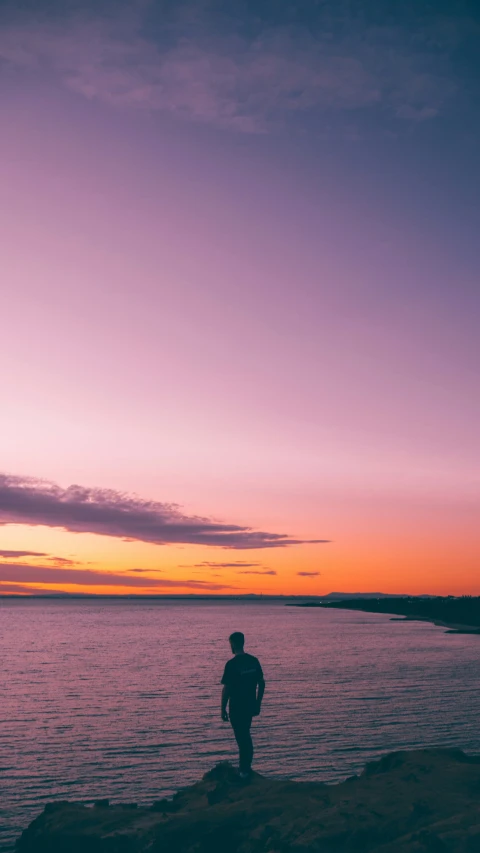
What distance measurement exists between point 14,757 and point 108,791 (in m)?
5.82

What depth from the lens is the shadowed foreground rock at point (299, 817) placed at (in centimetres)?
962

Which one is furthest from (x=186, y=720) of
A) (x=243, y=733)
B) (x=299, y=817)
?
(x=299, y=817)

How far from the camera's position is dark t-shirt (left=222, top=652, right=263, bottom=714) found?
12.5 meters

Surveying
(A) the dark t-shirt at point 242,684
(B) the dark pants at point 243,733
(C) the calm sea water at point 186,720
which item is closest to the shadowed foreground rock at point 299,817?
(B) the dark pants at point 243,733

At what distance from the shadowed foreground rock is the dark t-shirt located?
5.10 ft

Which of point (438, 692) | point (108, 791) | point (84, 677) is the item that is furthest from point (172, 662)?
point (108, 791)

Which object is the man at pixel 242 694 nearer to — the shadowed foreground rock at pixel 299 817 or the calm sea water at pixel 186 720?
the shadowed foreground rock at pixel 299 817

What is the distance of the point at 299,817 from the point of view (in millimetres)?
10734

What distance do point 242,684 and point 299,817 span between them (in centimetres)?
256

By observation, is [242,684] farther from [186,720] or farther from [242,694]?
[186,720]

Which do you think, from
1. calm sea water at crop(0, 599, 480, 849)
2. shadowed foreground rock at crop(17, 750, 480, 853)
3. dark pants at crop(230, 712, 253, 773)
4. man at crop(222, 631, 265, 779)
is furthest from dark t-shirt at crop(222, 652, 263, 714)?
calm sea water at crop(0, 599, 480, 849)

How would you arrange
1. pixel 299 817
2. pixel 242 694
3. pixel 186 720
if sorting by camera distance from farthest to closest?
1. pixel 186 720
2. pixel 242 694
3. pixel 299 817

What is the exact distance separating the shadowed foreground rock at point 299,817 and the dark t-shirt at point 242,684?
1554 mm

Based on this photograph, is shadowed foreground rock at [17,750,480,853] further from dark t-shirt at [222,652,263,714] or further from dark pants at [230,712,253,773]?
dark t-shirt at [222,652,263,714]
